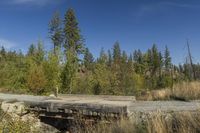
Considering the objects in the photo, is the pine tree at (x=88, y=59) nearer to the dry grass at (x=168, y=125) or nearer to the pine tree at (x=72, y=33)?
the pine tree at (x=72, y=33)

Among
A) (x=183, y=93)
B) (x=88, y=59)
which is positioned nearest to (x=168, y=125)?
(x=183, y=93)

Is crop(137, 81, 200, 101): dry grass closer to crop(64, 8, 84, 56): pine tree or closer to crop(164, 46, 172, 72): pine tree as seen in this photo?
crop(64, 8, 84, 56): pine tree

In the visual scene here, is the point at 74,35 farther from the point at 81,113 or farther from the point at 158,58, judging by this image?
the point at 81,113

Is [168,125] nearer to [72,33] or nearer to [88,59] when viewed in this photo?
[72,33]

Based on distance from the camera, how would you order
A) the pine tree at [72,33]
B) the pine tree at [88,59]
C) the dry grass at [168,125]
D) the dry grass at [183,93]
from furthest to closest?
the pine tree at [88,59], the pine tree at [72,33], the dry grass at [183,93], the dry grass at [168,125]

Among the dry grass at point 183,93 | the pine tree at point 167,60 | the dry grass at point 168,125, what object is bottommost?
the dry grass at point 168,125

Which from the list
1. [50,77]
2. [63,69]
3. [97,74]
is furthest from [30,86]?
[97,74]

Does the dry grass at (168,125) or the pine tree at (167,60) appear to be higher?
the pine tree at (167,60)

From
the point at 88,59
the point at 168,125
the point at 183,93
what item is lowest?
the point at 168,125

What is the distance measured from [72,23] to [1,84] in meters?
31.4

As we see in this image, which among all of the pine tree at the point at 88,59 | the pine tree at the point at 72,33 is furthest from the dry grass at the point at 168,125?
the pine tree at the point at 88,59

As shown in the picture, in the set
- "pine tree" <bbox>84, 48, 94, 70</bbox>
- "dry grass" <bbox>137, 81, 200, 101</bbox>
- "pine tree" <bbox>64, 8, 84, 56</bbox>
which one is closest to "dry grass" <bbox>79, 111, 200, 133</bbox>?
"dry grass" <bbox>137, 81, 200, 101</bbox>

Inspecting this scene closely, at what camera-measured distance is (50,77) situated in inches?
915

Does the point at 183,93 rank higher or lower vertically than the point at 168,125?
higher
